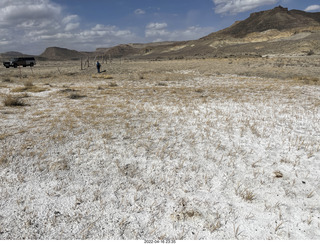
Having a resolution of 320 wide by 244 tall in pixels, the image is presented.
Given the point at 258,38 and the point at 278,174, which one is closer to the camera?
the point at 278,174

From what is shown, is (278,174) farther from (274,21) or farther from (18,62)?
(274,21)

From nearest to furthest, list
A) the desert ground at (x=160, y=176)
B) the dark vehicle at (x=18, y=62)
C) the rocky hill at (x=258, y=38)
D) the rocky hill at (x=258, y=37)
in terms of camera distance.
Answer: the desert ground at (x=160, y=176) < the dark vehicle at (x=18, y=62) < the rocky hill at (x=258, y=38) < the rocky hill at (x=258, y=37)

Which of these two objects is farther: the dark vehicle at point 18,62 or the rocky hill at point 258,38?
the rocky hill at point 258,38

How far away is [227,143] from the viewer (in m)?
5.27

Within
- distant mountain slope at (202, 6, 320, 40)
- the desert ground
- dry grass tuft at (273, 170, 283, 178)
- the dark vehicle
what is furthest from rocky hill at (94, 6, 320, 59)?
dry grass tuft at (273, 170, 283, 178)

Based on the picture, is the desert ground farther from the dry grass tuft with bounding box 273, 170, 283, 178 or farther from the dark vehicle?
the dark vehicle

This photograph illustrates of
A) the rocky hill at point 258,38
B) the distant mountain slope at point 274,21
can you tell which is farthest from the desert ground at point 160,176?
the distant mountain slope at point 274,21

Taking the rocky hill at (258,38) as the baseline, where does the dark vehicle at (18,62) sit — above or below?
below

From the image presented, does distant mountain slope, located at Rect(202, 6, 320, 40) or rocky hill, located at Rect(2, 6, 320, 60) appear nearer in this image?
rocky hill, located at Rect(2, 6, 320, 60)

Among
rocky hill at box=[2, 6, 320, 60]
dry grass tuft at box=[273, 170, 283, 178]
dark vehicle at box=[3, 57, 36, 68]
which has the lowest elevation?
dry grass tuft at box=[273, 170, 283, 178]

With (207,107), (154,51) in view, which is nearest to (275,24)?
(154,51)

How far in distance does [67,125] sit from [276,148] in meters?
6.16

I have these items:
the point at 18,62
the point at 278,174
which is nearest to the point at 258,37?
the point at 18,62

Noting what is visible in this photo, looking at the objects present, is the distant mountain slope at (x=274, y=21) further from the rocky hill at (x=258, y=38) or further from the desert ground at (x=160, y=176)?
the desert ground at (x=160, y=176)
